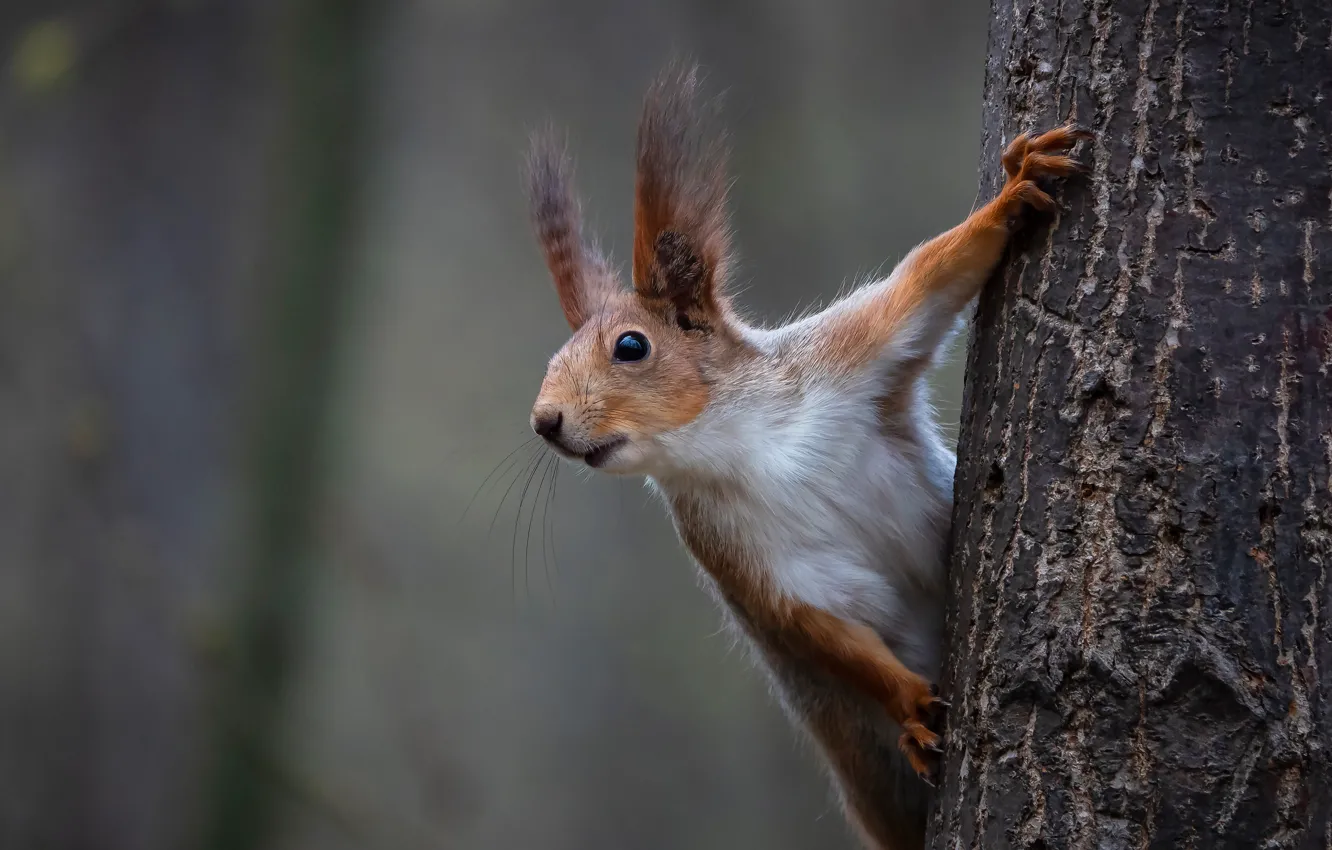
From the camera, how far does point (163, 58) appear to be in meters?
5.92

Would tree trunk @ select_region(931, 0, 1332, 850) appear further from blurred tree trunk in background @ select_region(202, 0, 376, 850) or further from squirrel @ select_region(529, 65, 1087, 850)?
blurred tree trunk in background @ select_region(202, 0, 376, 850)

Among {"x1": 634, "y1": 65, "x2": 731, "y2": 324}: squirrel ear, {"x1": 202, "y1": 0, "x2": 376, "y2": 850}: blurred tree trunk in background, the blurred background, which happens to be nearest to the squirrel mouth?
{"x1": 634, "y1": 65, "x2": 731, "y2": 324}: squirrel ear

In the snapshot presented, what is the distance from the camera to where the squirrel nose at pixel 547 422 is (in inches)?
96.0

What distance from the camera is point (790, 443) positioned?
247 centimetres

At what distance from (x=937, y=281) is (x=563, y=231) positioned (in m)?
1.04

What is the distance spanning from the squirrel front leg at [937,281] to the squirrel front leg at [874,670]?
21.2 inches

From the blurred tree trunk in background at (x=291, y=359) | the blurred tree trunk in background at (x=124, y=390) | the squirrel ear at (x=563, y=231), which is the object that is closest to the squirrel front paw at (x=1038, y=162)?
the squirrel ear at (x=563, y=231)

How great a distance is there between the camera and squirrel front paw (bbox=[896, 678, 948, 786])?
2.05 metres

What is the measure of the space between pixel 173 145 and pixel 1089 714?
5.65 meters

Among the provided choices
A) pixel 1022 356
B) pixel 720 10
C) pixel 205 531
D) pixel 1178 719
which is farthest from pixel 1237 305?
pixel 205 531

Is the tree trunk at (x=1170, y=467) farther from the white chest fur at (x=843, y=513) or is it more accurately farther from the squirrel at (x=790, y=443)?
the white chest fur at (x=843, y=513)

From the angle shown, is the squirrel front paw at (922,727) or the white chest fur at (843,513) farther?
the white chest fur at (843,513)

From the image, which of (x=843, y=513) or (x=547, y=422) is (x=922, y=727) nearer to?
(x=843, y=513)

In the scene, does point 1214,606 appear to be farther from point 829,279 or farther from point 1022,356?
point 829,279
